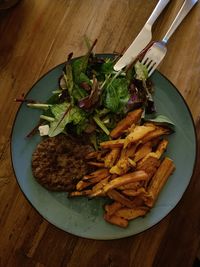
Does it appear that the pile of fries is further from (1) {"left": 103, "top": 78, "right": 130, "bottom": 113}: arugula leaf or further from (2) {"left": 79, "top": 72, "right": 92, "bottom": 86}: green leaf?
(2) {"left": 79, "top": 72, "right": 92, "bottom": 86}: green leaf

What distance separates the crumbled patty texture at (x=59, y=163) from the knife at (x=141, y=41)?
1.01 feet

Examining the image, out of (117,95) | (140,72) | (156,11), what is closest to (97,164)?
(117,95)

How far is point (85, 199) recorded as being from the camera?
4.38 feet

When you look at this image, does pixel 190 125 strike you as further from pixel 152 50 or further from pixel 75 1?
pixel 75 1

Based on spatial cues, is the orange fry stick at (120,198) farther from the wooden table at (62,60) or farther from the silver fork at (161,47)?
the silver fork at (161,47)

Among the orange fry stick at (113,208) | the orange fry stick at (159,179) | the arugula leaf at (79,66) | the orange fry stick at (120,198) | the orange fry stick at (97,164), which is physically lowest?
the orange fry stick at (113,208)

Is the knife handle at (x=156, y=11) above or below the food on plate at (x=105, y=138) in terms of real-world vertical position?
above

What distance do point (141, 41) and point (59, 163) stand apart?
0.52m

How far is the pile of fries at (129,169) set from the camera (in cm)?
127

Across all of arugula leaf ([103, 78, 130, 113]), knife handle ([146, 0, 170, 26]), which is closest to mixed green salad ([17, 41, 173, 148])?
arugula leaf ([103, 78, 130, 113])

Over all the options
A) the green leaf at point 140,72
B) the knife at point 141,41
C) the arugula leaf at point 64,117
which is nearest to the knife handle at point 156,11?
the knife at point 141,41

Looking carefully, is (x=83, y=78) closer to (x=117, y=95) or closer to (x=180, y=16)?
(x=117, y=95)

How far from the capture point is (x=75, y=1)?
1.55 metres

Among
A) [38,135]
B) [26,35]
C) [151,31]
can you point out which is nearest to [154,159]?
[38,135]
